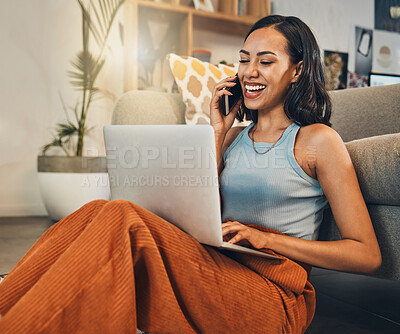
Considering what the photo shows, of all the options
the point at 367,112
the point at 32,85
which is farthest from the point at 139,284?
the point at 32,85

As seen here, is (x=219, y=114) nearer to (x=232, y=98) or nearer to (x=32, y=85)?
A: (x=232, y=98)

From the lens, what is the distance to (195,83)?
5.27 ft

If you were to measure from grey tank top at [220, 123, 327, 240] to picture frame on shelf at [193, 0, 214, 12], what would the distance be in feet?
7.28

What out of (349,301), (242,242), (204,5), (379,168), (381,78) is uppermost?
(204,5)

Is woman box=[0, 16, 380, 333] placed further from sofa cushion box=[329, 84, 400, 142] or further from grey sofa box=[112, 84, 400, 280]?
sofa cushion box=[329, 84, 400, 142]

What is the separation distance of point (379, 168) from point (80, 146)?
2036 mm

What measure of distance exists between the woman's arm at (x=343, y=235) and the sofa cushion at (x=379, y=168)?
12cm

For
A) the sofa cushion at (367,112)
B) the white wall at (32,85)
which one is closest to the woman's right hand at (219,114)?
the sofa cushion at (367,112)

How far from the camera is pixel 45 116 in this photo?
2.88 m

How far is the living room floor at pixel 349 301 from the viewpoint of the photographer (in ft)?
3.69

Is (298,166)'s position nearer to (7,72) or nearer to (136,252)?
(136,252)

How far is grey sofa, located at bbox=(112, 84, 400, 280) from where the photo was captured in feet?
3.16

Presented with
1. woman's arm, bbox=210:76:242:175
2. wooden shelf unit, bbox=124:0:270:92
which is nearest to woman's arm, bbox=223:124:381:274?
woman's arm, bbox=210:76:242:175

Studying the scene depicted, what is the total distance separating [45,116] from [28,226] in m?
0.83
